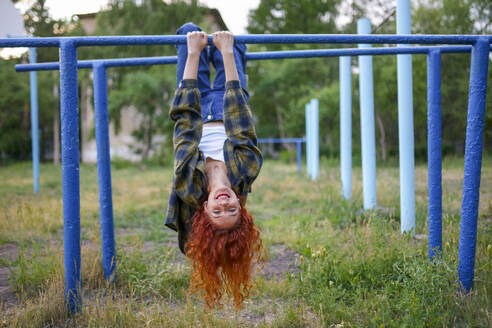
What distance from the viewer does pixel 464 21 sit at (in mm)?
4449

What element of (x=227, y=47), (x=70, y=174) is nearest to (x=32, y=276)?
(x=70, y=174)

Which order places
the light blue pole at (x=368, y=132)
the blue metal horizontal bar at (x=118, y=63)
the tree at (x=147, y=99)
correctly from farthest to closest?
the tree at (x=147, y=99) → the light blue pole at (x=368, y=132) → the blue metal horizontal bar at (x=118, y=63)

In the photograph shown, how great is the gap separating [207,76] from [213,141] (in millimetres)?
603

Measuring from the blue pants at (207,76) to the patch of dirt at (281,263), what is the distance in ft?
4.19

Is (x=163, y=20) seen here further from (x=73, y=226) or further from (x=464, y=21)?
(x=73, y=226)

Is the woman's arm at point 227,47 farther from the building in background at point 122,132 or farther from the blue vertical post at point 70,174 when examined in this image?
→ the building in background at point 122,132

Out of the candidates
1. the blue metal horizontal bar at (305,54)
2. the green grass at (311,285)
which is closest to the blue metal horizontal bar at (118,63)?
the blue metal horizontal bar at (305,54)

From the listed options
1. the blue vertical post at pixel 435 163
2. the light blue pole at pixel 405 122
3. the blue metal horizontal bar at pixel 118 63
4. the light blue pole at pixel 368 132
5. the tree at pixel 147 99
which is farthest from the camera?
the tree at pixel 147 99

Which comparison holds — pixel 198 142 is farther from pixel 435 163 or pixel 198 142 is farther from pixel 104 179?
pixel 435 163

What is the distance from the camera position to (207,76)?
282cm

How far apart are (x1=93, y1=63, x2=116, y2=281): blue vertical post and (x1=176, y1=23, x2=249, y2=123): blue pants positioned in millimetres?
685

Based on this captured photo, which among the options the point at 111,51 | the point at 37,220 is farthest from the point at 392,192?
the point at 111,51

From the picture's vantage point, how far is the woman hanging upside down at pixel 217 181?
2.14 m

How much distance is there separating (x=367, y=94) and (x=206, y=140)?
2495 millimetres
